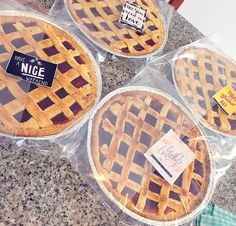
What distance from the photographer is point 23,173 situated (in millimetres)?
738

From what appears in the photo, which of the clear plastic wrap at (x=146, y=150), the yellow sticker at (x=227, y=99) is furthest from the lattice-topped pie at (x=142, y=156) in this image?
the yellow sticker at (x=227, y=99)

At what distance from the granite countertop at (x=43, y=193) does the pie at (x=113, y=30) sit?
38 cm

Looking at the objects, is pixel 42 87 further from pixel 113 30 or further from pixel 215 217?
pixel 215 217

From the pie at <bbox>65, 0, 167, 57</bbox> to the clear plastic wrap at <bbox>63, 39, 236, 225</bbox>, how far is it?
0.07 meters

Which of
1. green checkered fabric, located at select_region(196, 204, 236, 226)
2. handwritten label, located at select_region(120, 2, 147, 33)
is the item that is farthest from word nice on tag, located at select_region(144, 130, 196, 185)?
handwritten label, located at select_region(120, 2, 147, 33)

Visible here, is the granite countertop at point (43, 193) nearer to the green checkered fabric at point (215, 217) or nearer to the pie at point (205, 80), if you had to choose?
the green checkered fabric at point (215, 217)

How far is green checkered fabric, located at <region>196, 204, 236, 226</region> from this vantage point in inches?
34.2

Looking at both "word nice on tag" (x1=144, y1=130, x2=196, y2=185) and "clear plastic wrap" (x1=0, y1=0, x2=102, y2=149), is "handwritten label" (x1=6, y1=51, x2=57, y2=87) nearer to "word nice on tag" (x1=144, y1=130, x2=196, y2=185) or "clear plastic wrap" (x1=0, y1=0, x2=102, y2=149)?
"clear plastic wrap" (x1=0, y1=0, x2=102, y2=149)

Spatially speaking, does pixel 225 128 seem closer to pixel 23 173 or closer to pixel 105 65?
pixel 105 65

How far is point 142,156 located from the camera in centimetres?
86

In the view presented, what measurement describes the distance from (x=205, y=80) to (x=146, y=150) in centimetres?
37

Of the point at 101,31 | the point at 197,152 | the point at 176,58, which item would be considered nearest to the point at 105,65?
the point at 101,31

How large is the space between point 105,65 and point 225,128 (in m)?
0.39

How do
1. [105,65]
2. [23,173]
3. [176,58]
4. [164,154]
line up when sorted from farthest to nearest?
[176,58]
[105,65]
[164,154]
[23,173]
